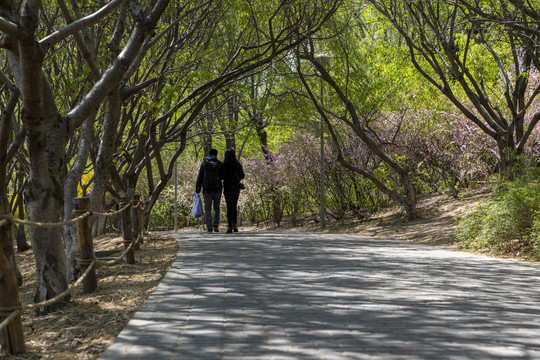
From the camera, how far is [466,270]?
8.70 m

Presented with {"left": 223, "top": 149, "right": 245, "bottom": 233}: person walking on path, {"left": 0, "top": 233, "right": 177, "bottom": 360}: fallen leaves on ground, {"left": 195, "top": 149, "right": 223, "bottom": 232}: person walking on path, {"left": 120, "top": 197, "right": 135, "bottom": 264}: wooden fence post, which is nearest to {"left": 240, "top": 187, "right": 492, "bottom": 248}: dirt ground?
{"left": 223, "top": 149, "right": 245, "bottom": 233}: person walking on path

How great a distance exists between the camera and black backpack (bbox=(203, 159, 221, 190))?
16609mm

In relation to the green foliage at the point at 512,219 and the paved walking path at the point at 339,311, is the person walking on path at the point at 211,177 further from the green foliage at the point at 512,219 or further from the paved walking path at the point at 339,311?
the green foliage at the point at 512,219

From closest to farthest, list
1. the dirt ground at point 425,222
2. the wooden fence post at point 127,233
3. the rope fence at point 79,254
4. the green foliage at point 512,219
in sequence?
the rope fence at point 79,254 → the wooden fence post at point 127,233 → the green foliage at point 512,219 → the dirt ground at point 425,222

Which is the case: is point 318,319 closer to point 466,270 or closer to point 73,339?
point 73,339

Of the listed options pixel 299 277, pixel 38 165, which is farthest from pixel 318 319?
pixel 38 165

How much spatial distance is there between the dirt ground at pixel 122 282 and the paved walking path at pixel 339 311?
357 millimetres

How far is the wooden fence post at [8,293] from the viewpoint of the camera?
4.46 meters

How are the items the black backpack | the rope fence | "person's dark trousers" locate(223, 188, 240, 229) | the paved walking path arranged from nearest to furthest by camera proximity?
the paved walking path < the rope fence < the black backpack < "person's dark trousers" locate(223, 188, 240, 229)

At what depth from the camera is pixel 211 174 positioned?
16.7 meters

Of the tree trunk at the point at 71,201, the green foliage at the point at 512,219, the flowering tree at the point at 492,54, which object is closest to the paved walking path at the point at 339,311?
the green foliage at the point at 512,219

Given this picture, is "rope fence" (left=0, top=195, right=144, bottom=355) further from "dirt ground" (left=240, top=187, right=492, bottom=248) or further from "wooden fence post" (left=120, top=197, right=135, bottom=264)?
"dirt ground" (left=240, top=187, right=492, bottom=248)

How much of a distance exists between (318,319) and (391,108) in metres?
14.5

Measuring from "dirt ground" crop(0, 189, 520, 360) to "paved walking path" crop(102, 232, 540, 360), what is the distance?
14.1 inches
